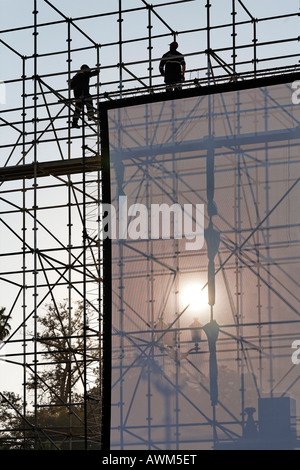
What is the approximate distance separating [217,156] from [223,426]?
3.46m

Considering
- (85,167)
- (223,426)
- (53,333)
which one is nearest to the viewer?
(223,426)

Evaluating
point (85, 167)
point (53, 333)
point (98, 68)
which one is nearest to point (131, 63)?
point (98, 68)

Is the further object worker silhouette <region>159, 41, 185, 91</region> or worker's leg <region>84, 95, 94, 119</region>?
worker silhouette <region>159, 41, 185, 91</region>

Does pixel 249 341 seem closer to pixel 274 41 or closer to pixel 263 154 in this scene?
pixel 263 154

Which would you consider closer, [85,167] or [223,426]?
[223,426]

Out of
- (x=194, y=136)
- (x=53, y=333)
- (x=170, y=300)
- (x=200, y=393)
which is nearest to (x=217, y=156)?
(x=194, y=136)

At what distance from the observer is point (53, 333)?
3123 cm

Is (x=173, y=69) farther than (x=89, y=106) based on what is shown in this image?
No

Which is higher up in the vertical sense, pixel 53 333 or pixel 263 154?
pixel 53 333

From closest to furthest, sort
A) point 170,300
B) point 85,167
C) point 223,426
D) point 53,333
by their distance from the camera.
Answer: point 223,426 → point 170,300 → point 85,167 → point 53,333

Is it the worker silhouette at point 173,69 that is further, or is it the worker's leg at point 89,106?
the worker silhouette at point 173,69

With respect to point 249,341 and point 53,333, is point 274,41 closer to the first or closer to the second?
point 249,341

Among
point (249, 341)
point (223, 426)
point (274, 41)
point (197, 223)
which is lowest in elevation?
point (223, 426)

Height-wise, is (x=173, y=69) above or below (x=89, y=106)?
above
